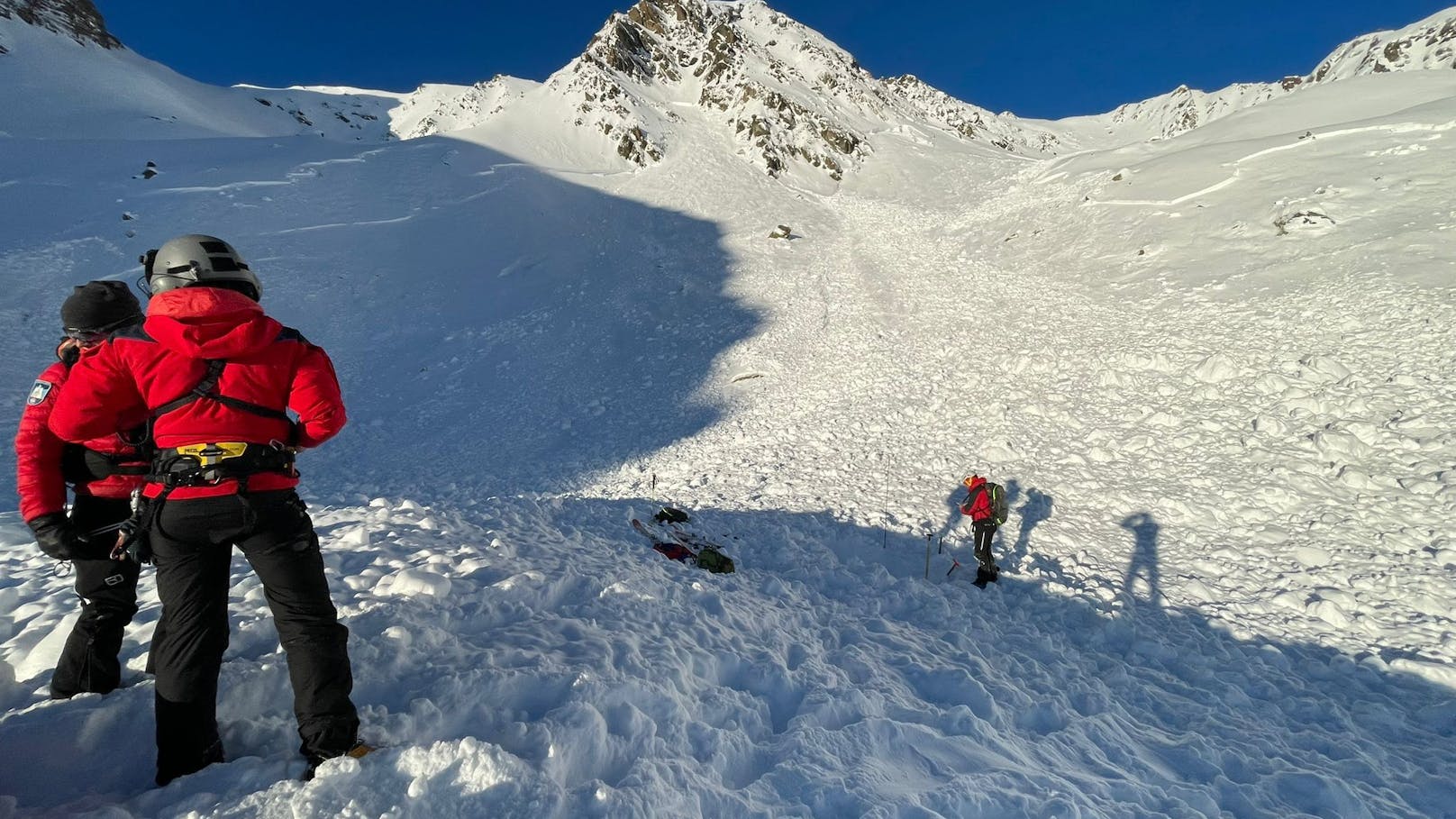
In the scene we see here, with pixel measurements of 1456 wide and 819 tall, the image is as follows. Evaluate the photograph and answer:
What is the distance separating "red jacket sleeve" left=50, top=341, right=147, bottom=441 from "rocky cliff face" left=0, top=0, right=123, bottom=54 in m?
75.9

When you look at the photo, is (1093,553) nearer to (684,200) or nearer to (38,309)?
(38,309)

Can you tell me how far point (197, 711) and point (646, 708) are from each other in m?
2.37

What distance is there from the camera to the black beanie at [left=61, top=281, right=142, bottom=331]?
3.33 metres

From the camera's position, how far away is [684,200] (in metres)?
35.2

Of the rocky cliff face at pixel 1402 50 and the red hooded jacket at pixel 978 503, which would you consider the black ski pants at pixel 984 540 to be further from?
the rocky cliff face at pixel 1402 50

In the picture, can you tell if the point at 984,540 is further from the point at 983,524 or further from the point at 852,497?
the point at 852,497

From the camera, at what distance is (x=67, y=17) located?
52.9m

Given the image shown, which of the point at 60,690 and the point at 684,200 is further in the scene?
the point at 684,200

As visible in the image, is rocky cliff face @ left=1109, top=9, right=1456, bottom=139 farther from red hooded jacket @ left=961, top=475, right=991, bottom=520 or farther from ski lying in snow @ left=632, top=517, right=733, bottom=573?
ski lying in snow @ left=632, top=517, right=733, bottom=573

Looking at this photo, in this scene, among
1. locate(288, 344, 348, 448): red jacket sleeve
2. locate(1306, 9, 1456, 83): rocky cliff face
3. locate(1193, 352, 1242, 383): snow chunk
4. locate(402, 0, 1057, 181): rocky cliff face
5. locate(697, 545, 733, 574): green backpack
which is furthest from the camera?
locate(1306, 9, 1456, 83): rocky cliff face

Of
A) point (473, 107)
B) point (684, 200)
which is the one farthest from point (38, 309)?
point (473, 107)

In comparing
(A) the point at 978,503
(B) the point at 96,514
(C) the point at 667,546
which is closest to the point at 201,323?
(B) the point at 96,514

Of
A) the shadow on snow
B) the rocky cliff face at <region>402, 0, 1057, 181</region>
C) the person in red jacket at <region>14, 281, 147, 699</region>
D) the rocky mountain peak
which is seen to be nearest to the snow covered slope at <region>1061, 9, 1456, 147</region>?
the rocky mountain peak

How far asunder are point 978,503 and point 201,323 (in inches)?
348
